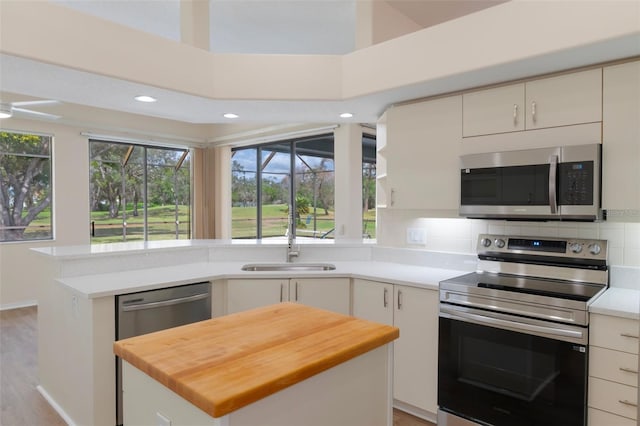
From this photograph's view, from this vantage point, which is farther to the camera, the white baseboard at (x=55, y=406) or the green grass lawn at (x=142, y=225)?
the green grass lawn at (x=142, y=225)

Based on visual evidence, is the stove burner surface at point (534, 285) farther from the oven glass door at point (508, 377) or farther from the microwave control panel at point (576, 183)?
the microwave control panel at point (576, 183)

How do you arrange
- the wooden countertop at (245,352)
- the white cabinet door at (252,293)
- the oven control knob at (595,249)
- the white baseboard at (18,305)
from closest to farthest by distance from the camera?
the wooden countertop at (245,352) → the oven control knob at (595,249) → the white cabinet door at (252,293) → the white baseboard at (18,305)

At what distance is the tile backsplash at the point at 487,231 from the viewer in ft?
7.89

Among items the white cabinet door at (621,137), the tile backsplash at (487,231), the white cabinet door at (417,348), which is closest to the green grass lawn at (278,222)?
the tile backsplash at (487,231)

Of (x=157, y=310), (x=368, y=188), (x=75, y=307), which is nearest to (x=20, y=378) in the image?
(x=75, y=307)

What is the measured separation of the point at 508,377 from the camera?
2.25 m

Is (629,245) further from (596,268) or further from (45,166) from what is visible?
(45,166)

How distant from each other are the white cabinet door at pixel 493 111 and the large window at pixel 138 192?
19.3 ft

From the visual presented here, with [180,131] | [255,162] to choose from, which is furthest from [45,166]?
[255,162]

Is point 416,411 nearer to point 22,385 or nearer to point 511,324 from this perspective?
point 511,324

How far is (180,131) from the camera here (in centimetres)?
724

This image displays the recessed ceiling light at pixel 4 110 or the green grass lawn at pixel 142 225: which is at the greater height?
the recessed ceiling light at pixel 4 110

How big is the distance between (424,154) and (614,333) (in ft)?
5.26

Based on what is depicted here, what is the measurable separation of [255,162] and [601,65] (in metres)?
5.77
